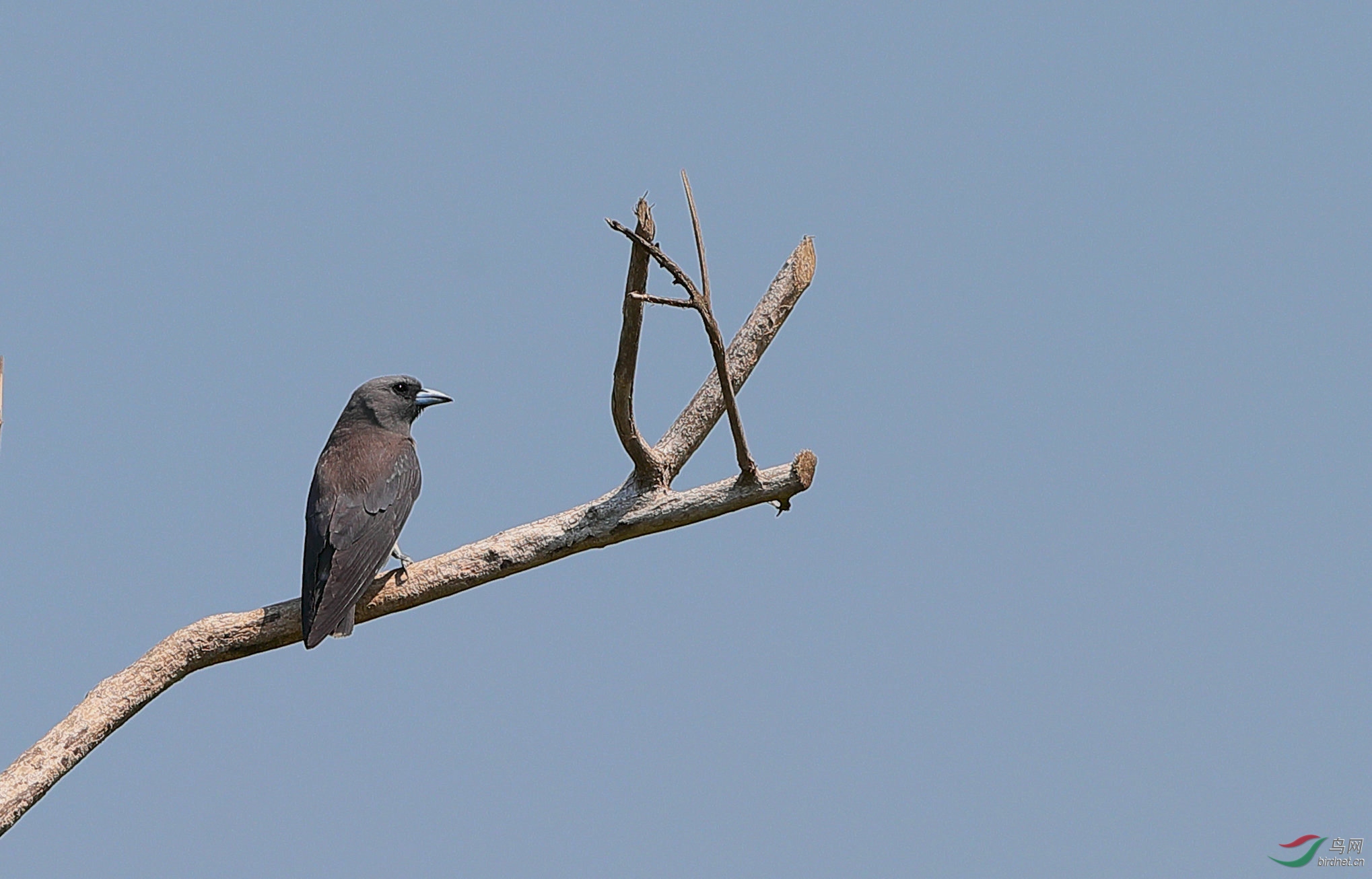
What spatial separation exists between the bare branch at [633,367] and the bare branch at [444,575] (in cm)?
17

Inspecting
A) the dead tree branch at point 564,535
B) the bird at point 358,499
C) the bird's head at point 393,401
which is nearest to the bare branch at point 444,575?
the dead tree branch at point 564,535

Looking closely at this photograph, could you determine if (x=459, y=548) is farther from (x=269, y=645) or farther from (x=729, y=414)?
(x=729, y=414)

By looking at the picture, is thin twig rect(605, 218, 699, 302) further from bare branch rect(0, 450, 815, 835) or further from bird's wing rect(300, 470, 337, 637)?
bird's wing rect(300, 470, 337, 637)

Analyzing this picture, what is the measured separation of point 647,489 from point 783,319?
118 centimetres

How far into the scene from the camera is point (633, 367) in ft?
17.9

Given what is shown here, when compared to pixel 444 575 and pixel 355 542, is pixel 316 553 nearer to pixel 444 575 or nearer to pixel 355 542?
pixel 355 542

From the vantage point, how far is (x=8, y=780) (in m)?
5.21

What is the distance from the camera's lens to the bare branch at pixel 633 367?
16.5 feet

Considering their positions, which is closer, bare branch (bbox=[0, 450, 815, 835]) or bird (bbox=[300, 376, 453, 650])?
bare branch (bbox=[0, 450, 815, 835])

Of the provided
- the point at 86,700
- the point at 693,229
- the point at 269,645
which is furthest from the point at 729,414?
the point at 86,700

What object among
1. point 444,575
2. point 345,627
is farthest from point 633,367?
point 345,627

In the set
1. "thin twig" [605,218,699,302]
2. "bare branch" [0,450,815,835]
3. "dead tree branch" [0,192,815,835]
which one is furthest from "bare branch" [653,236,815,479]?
"thin twig" [605,218,699,302]

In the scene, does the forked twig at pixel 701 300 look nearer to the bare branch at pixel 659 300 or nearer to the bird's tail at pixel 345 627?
the bare branch at pixel 659 300

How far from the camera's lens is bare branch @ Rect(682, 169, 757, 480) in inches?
204
